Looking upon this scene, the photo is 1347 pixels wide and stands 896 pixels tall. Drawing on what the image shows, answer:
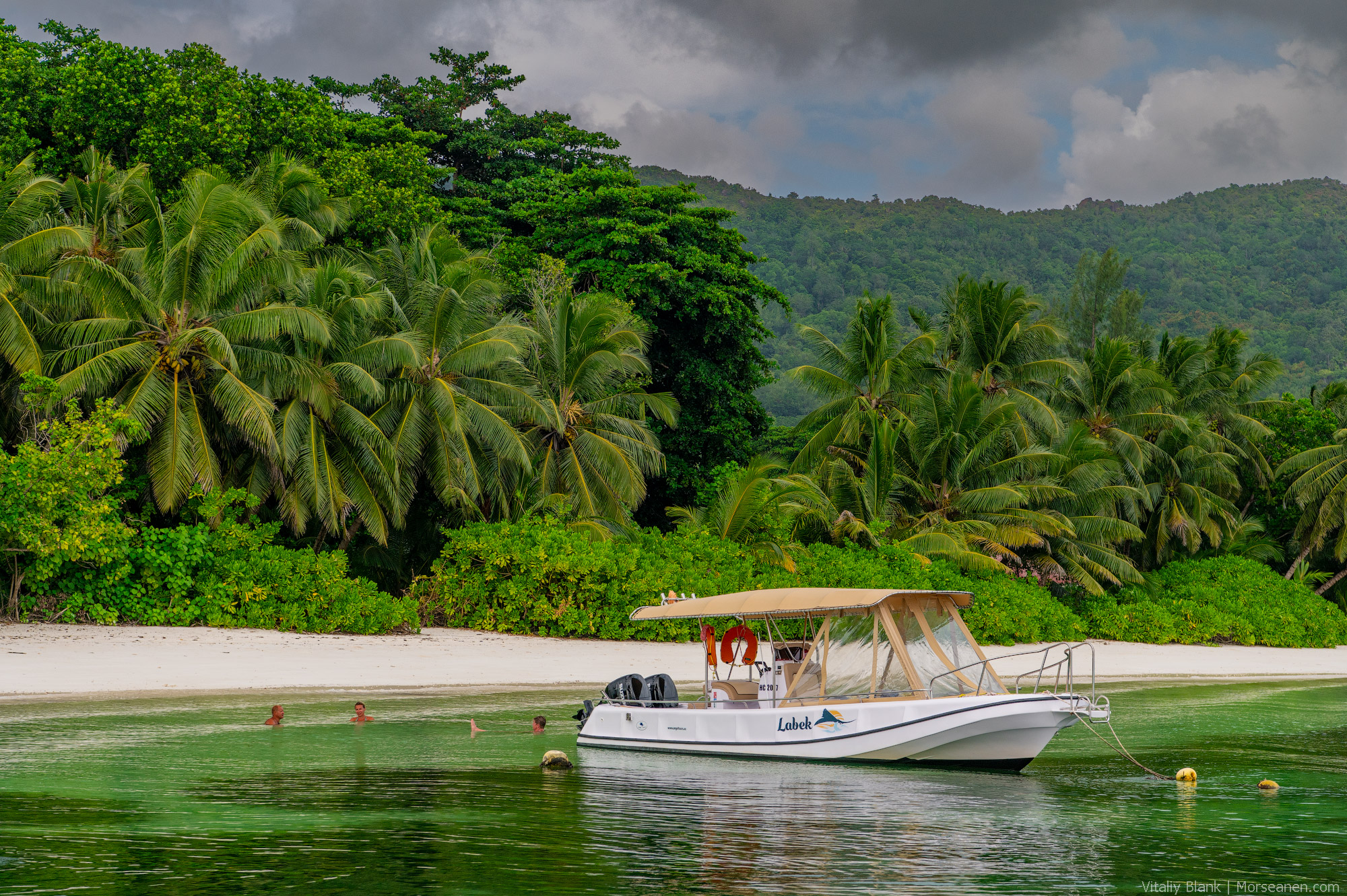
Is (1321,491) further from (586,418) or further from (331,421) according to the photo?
(331,421)

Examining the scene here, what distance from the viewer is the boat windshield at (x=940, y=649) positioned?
47.8 feet

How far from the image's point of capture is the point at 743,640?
16.4 m

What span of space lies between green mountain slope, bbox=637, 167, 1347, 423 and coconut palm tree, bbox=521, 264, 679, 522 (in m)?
44.2

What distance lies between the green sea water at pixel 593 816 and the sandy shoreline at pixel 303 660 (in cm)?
285

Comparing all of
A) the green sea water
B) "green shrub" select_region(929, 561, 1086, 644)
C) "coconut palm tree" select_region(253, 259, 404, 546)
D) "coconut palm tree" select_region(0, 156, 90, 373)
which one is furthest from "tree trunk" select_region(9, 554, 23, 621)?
"green shrub" select_region(929, 561, 1086, 644)

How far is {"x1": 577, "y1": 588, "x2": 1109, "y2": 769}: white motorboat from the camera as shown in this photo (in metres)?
14.1

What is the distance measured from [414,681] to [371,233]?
16.0 meters

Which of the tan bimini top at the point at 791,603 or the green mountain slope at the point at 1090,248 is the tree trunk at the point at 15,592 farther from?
the green mountain slope at the point at 1090,248

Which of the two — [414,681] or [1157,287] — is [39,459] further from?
[1157,287]

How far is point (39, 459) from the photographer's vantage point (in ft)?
74.6

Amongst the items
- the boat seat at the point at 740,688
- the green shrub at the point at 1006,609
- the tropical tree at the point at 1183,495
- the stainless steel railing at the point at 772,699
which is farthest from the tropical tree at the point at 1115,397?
the stainless steel railing at the point at 772,699

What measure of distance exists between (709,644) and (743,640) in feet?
1.58

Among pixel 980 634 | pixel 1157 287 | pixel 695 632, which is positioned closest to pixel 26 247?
pixel 695 632

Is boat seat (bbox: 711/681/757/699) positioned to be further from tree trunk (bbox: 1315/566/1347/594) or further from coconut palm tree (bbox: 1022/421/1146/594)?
tree trunk (bbox: 1315/566/1347/594)
